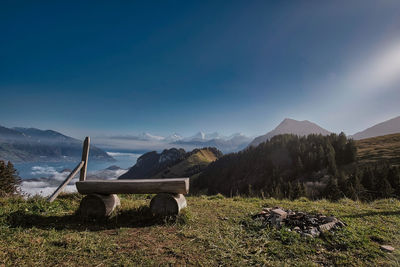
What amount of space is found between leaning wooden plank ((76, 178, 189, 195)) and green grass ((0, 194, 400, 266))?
91 centimetres

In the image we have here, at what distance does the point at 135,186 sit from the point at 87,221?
80.1 inches

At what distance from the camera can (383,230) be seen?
538 cm

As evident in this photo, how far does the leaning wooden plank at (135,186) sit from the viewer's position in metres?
6.31

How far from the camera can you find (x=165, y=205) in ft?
20.6

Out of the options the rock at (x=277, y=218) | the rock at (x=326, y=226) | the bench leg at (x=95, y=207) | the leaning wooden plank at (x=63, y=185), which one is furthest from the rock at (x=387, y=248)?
the leaning wooden plank at (x=63, y=185)

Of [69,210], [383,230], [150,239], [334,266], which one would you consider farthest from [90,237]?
[383,230]

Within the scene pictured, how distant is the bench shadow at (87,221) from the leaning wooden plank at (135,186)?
0.91m

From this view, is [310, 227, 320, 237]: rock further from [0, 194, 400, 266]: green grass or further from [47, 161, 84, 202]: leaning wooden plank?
[47, 161, 84, 202]: leaning wooden plank

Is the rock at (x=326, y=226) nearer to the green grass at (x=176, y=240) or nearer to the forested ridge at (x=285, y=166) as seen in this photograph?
the green grass at (x=176, y=240)

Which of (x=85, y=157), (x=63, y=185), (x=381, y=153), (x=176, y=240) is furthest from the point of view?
(x=381, y=153)

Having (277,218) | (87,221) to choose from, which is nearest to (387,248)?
(277,218)

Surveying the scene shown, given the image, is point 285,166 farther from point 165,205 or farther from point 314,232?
point 165,205

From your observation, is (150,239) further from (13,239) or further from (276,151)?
(276,151)

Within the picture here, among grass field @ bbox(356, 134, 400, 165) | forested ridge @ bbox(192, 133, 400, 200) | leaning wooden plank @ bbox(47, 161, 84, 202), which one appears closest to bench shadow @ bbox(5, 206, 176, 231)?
leaning wooden plank @ bbox(47, 161, 84, 202)
